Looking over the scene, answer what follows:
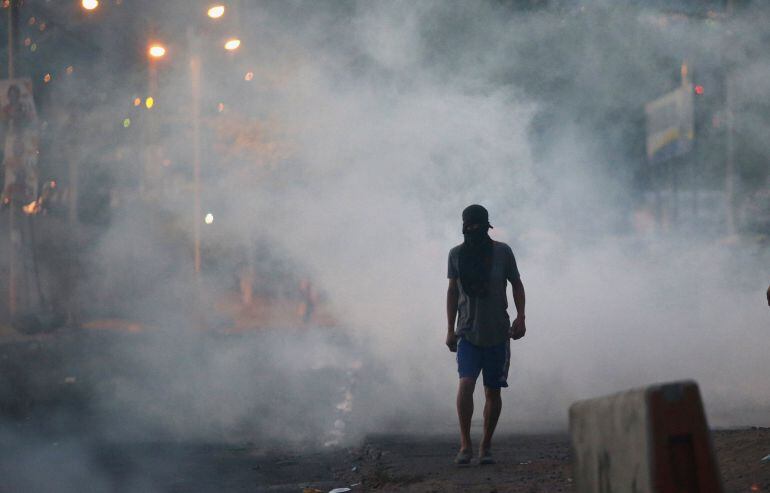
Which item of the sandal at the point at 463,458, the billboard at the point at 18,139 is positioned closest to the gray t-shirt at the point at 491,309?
the sandal at the point at 463,458

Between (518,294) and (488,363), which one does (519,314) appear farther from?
(488,363)

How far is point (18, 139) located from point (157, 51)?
7.46 ft

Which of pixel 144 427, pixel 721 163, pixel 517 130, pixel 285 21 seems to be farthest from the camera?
pixel 721 163

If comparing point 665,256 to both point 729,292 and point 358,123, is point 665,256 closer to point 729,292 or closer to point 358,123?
point 729,292

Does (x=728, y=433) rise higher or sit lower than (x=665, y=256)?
lower

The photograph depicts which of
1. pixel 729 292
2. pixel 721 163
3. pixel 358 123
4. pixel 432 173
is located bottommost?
pixel 729 292

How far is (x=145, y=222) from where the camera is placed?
12.2 meters

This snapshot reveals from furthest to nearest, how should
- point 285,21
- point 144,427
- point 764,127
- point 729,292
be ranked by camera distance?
point 764,127, point 285,21, point 729,292, point 144,427

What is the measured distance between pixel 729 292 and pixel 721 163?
11482 mm

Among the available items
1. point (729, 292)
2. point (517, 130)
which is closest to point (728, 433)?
point (729, 292)

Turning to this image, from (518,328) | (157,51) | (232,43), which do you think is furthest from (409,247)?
(518,328)

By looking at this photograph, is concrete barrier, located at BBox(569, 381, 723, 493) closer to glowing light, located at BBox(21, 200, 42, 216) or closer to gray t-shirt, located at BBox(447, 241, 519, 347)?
gray t-shirt, located at BBox(447, 241, 519, 347)

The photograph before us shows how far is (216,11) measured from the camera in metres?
11.8

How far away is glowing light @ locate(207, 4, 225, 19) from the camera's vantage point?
11.8m
